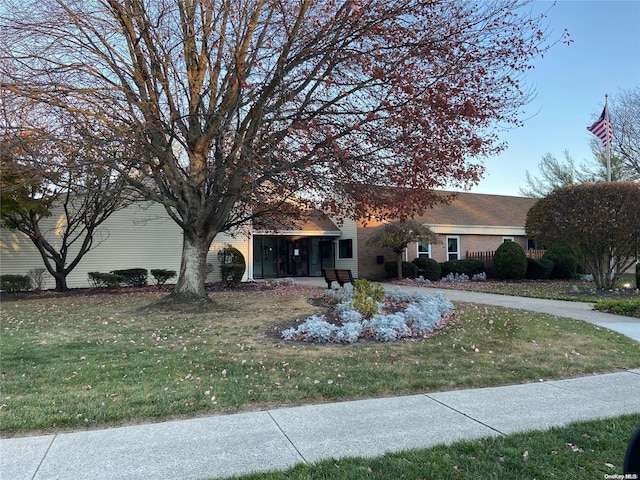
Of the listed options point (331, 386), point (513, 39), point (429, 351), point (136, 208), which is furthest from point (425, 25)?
point (136, 208)

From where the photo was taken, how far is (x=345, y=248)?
25594 mm

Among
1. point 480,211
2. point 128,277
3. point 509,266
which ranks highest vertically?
point 480,211

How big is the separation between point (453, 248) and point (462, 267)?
240cm

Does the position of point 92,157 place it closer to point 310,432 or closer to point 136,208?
point 310,432

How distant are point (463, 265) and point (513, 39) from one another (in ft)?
52.7

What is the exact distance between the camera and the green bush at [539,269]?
22.3 meters

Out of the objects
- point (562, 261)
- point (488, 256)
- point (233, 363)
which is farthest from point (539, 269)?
point (233, 363)

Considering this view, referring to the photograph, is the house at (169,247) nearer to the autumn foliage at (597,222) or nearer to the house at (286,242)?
the house at (286,242)

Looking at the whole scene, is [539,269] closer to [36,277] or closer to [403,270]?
[403,270]

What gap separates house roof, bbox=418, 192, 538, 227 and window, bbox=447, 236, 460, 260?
38.0 inches

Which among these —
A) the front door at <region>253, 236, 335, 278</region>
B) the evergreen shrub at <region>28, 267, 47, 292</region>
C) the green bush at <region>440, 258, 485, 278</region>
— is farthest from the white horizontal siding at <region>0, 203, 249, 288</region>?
the green bush at <region>440, 258, 485, 278</region>

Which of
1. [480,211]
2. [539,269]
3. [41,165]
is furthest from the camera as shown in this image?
[480,211]

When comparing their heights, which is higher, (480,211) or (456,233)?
(480,211)

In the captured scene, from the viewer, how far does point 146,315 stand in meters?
10.2
